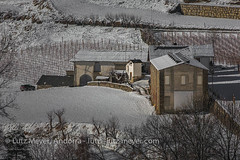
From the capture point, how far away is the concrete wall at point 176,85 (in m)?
22.5

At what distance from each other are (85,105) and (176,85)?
18.5ft

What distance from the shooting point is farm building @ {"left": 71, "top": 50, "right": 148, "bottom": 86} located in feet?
116

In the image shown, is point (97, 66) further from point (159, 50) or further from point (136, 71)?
point (159, 50)

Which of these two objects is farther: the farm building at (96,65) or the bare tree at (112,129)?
the farm building at (96,65)

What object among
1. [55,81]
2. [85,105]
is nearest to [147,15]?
[55,81]

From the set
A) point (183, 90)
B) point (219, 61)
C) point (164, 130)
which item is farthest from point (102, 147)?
point (219, 61)

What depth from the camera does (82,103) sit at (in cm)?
2566

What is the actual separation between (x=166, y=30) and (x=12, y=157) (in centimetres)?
3390

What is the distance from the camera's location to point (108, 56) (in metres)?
36.8

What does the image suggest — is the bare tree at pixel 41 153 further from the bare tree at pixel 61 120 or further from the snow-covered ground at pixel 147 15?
the snow-covered ground at pixel 147 15

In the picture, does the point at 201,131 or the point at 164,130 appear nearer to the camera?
the point at 201,131

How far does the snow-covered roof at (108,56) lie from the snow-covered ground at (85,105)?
684 centimetres

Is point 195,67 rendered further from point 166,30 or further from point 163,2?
point 163,2

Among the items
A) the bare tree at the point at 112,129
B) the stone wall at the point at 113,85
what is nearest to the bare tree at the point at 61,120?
the bare tree at the point at 112,129
